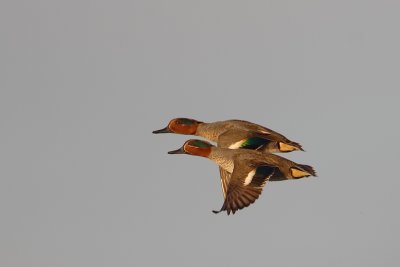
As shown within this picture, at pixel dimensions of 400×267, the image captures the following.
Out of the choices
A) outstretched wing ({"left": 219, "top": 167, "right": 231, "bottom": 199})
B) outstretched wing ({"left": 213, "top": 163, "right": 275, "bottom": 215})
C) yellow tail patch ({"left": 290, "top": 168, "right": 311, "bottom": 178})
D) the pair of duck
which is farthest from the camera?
outstretched wing ({"left": 219, "top": 167, "right": 231, "bottom": 199})

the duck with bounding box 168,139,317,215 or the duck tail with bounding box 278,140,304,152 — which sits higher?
the duck tail with bounding box 278,140,304,152

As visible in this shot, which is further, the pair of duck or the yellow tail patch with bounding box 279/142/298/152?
the yellow tail patch with bounding box 279/142/298/152

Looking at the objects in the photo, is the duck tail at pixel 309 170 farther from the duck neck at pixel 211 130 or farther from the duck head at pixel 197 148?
the duck neck at pixel 211 130

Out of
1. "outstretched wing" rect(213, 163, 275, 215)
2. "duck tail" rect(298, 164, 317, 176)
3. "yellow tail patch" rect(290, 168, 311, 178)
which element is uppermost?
"duck tail" rect(298, 164, 317, 176)

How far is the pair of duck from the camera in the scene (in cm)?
1780

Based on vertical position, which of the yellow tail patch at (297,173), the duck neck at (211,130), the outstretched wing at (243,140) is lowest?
the yellow tail patch at (297,173)

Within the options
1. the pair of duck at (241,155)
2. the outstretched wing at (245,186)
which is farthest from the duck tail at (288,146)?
the outstretched wing at (245,186)

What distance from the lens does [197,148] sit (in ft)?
66.1

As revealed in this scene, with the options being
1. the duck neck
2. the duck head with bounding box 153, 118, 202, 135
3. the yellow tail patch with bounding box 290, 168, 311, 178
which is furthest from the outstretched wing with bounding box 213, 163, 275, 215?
the duck head with bounding box 153, 118, 202, 135

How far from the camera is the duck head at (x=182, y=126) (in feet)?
74.0

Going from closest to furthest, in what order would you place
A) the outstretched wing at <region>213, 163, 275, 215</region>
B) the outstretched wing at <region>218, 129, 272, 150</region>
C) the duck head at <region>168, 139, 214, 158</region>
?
the outstretched wing at <region>213, 163, 275, 215</region> < the duck head at <region>168, 139, 214, 158</region> < the outstretched wing at <region>218, 129, 272, 150</region>

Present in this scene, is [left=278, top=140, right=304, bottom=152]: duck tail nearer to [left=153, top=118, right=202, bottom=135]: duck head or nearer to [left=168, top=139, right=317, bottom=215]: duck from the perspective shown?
[left=168, top=139, right=317, bottom=215]: duck

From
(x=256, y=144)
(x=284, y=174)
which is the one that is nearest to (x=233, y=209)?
(x=284, y=174)

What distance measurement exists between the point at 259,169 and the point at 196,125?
4.61m
